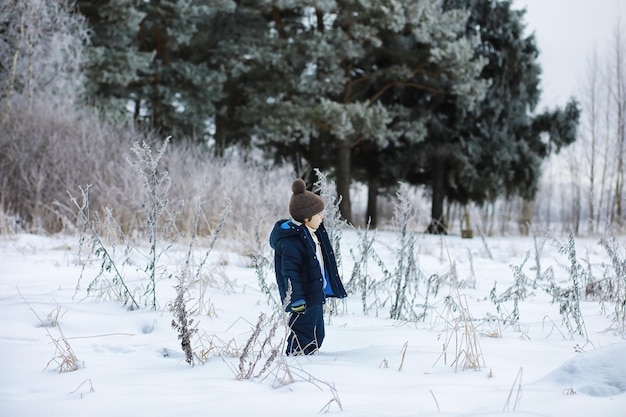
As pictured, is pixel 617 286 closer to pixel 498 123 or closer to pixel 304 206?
pixel 304 206

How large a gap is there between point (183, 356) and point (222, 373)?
1.54 ft

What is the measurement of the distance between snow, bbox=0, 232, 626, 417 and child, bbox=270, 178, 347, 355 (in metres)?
0.15

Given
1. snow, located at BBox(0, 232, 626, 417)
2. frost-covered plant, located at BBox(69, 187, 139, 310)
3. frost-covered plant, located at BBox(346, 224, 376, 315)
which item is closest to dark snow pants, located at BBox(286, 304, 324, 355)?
snow, located at BBox(0, 232, 626, 417)

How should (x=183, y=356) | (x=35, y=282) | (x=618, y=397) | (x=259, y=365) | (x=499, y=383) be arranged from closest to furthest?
(x=618, y=397) < (x=499, y=383) < (x=259, y=365) < (x=183, y=356) < (x=35, y=282)

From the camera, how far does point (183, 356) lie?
266 centimetres

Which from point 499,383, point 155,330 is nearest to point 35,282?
point 155,330

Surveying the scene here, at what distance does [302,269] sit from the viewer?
9.34 feet

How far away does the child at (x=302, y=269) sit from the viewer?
2.78 metres

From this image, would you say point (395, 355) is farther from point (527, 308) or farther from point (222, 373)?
point (527, 308)

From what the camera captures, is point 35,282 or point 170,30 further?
point 170,30

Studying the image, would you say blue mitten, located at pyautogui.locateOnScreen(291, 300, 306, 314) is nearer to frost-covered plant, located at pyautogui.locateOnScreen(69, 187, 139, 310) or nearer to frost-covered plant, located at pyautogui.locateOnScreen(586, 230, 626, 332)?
frost-covered plant, located at pyautogui.locateOnScreen(69, 187, 139, 310)

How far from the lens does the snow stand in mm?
1817

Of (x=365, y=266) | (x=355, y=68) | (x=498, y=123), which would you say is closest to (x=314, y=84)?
(x=355, y=68)

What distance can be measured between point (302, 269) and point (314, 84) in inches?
509
